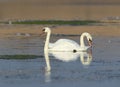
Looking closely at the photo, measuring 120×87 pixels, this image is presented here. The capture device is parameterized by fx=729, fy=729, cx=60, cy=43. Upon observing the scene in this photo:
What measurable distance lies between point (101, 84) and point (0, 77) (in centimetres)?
275

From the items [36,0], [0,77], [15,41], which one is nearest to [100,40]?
[15,41]

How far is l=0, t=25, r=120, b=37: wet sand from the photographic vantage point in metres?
35.1

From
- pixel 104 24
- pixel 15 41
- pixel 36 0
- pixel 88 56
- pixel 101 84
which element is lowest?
pixel 101 84

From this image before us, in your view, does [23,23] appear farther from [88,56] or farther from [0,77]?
[0,77]

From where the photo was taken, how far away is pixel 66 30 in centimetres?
3709

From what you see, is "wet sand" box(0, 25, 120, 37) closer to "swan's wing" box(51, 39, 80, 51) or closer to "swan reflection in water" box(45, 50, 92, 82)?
"swan's wing" box(51, 39, 80, 51)

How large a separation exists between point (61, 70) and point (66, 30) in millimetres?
17262

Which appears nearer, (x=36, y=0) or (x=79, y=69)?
(x=79, y=69)

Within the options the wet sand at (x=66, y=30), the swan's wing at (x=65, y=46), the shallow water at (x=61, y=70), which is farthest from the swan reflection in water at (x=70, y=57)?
the wet sand at (x=66, y=30)

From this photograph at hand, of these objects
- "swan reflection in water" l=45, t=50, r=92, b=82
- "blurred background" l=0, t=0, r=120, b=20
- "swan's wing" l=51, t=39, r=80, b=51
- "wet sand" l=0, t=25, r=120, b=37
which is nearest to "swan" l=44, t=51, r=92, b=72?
"swan reflection in water" l=45, t=50, r=92, b=82

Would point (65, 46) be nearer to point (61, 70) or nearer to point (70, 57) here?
point (70, 57)

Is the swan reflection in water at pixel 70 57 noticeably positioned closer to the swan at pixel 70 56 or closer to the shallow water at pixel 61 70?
the swan at pixel 70 56

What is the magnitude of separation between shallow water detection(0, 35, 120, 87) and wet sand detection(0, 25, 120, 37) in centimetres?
836

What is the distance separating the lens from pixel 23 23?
42750mm
